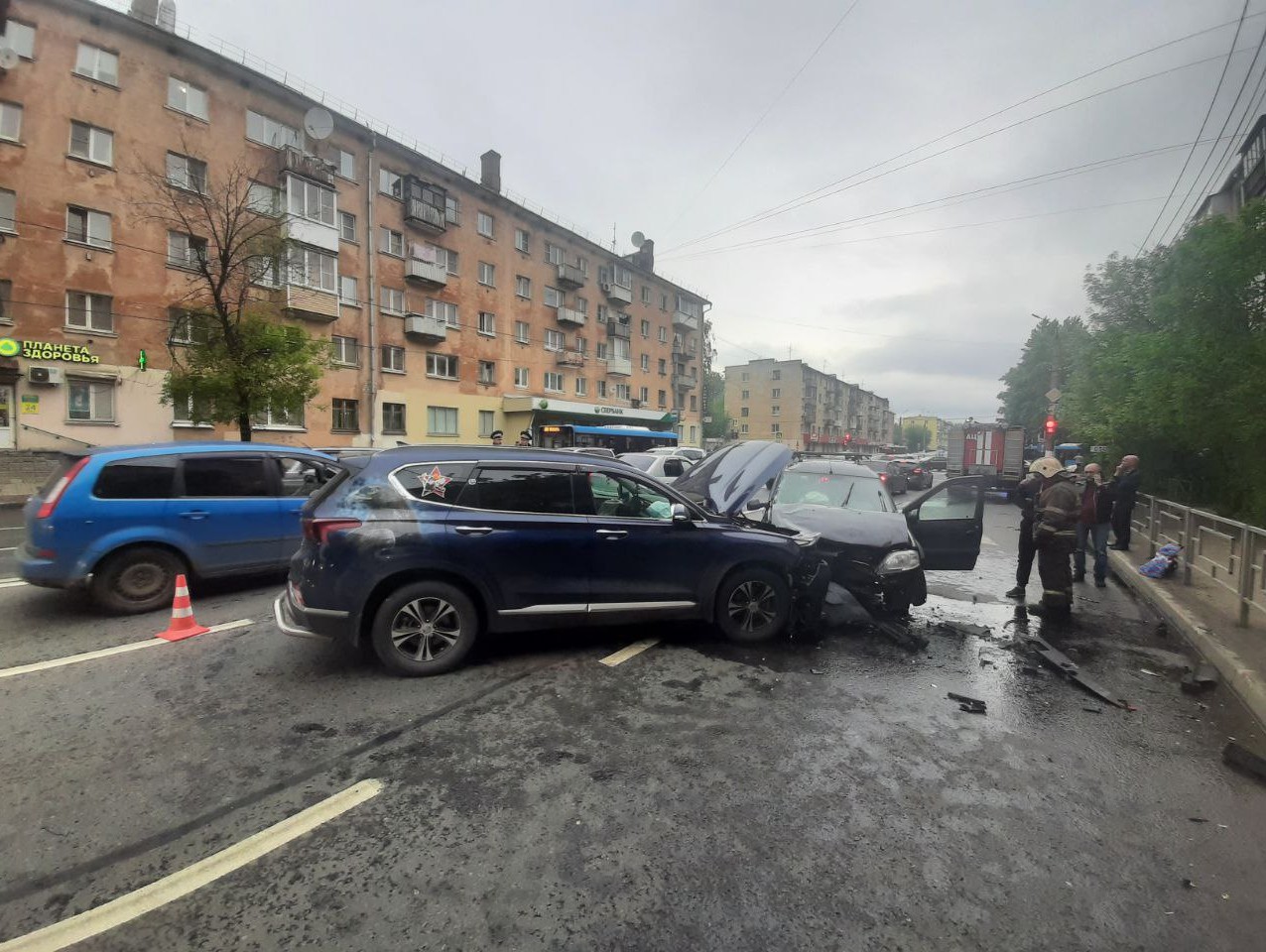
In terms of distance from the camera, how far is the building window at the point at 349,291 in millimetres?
26047

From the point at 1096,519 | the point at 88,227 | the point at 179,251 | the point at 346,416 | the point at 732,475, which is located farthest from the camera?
the point at 346,416

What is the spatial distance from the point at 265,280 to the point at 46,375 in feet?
24.2

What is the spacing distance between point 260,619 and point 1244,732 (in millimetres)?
8112

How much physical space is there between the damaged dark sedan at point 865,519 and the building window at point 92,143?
25617 millimetres

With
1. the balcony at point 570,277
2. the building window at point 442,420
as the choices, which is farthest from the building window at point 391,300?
the balcony at point 570,277

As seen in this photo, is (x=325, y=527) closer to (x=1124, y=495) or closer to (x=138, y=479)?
(x=138, y=479)

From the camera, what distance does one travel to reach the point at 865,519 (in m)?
6.72

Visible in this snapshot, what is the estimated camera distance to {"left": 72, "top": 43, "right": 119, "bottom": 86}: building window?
1941 cm

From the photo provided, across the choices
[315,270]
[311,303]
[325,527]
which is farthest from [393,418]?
[325,527]

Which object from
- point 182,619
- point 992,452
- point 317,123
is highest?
point 317,123

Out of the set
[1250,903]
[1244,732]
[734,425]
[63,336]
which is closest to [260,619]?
[1250,903]

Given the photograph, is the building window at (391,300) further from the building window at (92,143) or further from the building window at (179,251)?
the building window at (92,143)

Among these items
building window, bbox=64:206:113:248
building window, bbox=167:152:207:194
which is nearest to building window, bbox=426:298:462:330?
building window, bbox=167:152:207:194

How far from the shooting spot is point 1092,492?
8453 mm
